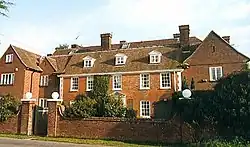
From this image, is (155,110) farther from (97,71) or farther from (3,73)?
(3,73)

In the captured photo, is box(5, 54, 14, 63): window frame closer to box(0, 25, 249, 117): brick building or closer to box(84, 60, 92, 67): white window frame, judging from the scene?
box(0, 25, 249, 117): brick building

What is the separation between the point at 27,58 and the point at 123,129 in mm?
24982

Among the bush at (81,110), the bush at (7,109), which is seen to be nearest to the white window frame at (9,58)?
the bush at (7,109)

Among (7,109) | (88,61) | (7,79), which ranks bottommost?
(7,109)

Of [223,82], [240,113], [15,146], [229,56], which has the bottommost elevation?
[15,146]

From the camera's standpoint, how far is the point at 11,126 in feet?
82.0

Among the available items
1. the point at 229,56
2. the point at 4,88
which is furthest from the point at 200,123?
the point at 4,88

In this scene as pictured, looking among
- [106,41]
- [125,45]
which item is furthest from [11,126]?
[125,45]

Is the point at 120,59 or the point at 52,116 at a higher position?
the point at 120,59

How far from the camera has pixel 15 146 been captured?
17500 millimetres

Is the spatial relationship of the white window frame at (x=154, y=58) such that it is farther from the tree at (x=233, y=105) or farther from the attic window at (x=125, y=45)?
the tree at (x=233, y=105)

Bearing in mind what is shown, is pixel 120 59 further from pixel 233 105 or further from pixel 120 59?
pixel 233 105

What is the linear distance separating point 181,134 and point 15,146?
11.0 meters

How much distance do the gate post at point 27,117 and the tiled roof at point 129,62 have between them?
1411cm
